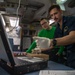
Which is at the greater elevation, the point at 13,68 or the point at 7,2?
the point at 7,2

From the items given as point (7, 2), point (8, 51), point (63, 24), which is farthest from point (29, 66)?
point (7, 2)

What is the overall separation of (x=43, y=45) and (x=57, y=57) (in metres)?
0.85

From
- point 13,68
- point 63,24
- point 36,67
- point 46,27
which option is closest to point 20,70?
point 13,68

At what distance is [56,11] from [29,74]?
113 cm

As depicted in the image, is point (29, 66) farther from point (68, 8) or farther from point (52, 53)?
point (68, 8)

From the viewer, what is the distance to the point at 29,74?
94 cm

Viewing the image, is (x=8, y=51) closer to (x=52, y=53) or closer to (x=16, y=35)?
(x=52, y=53)

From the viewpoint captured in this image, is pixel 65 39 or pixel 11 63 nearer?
pixel 11 63

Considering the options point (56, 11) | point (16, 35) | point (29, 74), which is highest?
point (56, 11)

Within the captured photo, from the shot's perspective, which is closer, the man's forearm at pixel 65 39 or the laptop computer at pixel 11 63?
the laptop computer at pixel 11 63

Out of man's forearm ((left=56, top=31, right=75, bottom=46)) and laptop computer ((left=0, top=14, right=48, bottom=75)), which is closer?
laptop computer ((left=0, top=14, right=48, bottom=75))

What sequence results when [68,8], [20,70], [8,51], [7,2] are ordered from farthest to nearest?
[68,8], [7,2], [20,70], [8,51]

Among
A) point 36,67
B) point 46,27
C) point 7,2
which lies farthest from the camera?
point 46,27

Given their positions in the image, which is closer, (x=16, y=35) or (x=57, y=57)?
(x=57, y=57)
